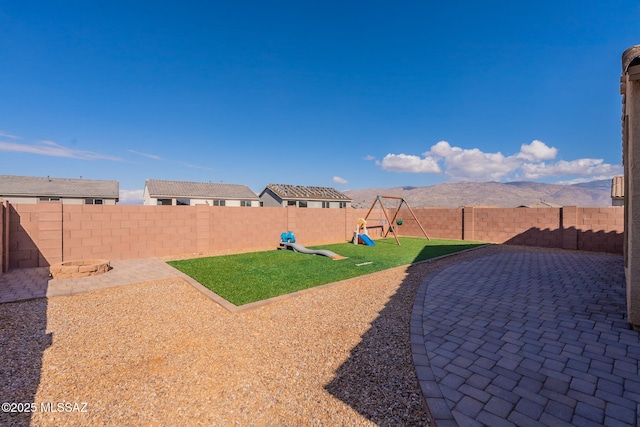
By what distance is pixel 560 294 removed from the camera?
5.43 m

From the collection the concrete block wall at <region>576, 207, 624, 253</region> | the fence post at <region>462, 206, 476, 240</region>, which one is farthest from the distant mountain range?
the concrete block wall at <region>576, 207, 624, 253</region>

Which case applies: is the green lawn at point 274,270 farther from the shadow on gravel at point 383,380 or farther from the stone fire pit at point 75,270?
the shadow on gravel at point 383,380

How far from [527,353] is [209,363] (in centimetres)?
370

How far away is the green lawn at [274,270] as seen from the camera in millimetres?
5844

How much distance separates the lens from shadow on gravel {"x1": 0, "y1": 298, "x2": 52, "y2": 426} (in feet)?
7.79

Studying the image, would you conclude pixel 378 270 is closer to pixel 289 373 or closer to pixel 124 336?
pixel 289 373

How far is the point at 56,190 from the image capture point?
86.4 feet

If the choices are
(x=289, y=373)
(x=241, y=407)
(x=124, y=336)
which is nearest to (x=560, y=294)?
(x=289, y=373)

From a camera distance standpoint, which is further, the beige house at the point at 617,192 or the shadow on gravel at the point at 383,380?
the beige house at the point at 617,192

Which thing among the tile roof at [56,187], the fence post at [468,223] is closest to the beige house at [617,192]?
the fence post at [468,223]

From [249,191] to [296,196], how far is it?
27.8 feet

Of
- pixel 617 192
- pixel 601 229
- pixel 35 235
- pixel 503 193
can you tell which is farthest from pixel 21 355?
pixel 503 193

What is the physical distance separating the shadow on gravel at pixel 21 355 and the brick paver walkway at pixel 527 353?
3.56m

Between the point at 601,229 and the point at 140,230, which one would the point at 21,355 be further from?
the point at 601,229
